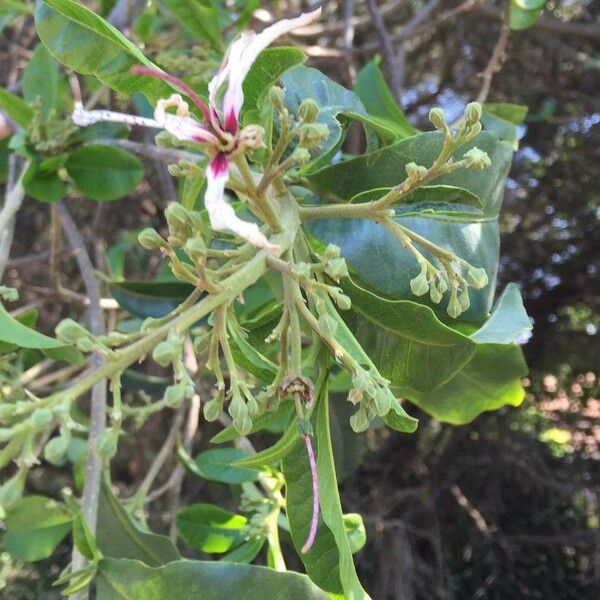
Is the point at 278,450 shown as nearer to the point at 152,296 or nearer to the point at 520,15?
the point at 152,296

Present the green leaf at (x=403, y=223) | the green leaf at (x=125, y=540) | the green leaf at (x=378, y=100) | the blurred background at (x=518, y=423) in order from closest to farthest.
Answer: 1. the green leaf at (x=403, y=223)
2. the green leaf at (x=125, y=540)
3. the green leaf at (x=378, y=100)
4. the blurred background at (x=518, y=423)

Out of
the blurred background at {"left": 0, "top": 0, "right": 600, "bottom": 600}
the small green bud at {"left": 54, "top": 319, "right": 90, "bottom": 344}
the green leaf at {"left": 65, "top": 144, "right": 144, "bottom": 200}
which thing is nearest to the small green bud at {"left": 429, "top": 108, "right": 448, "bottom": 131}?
the small green bud at {"left": 54, "top": 319, "right": 90, "bottom": 344}

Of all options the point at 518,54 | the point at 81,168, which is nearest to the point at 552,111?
the point at 518,54

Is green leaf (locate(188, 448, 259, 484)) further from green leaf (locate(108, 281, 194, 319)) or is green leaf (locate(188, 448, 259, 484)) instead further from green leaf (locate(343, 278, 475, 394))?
green leaf (locate(343, 278, 475, 394))

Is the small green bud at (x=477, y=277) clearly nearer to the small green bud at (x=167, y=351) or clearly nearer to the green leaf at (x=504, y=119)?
the small green bud at (x=167, y=351)

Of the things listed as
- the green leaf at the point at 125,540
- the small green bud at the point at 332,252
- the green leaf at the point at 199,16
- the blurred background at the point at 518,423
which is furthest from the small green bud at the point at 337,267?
the blurred background at the point at 518,423

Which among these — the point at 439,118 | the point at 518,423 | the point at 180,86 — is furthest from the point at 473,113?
the point at 518,423
